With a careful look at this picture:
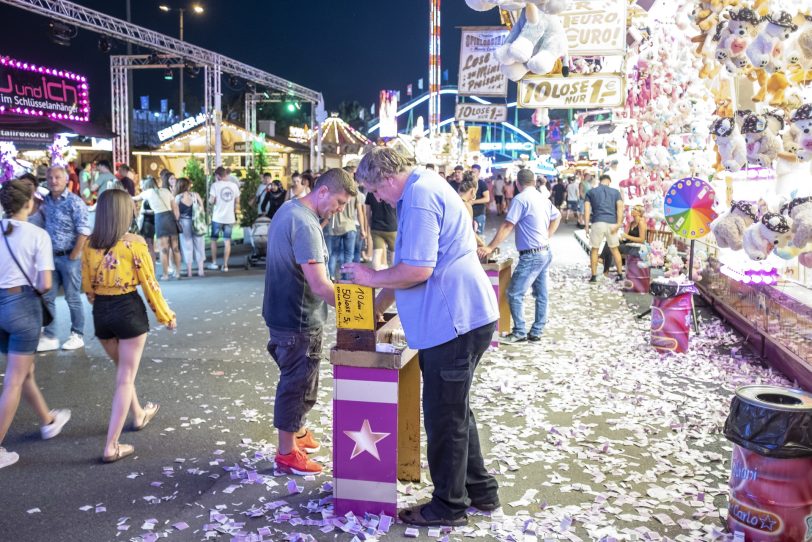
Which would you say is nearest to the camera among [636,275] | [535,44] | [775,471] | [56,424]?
[775,471]

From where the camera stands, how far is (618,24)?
9461 millimetres

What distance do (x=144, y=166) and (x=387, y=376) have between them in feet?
101

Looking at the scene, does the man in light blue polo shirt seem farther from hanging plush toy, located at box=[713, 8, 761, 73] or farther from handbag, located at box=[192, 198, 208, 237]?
handbag, located at box=[192, 198, 208, 237]

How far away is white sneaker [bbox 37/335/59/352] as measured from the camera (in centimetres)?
802

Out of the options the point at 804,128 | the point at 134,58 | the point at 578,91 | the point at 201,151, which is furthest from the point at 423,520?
the point at 201,151

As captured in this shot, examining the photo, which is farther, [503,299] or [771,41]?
[503,299]

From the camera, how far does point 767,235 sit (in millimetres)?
5113

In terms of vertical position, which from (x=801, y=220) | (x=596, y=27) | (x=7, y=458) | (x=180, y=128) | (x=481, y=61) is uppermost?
(x=481, y=61)

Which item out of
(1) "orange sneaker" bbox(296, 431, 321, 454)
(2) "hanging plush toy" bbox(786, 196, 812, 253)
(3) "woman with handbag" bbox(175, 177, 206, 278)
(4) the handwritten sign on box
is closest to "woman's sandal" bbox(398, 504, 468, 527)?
(4) the handwritten sign on box

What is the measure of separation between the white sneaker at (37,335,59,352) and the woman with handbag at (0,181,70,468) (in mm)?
2901

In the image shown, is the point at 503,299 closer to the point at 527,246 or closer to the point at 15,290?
the point at 527,246

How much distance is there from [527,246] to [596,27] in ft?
10.4

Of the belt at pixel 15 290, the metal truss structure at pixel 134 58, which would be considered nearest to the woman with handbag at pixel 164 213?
the metal truss structure at pixel 134 58

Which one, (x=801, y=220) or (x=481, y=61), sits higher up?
(x=481, y=61)
